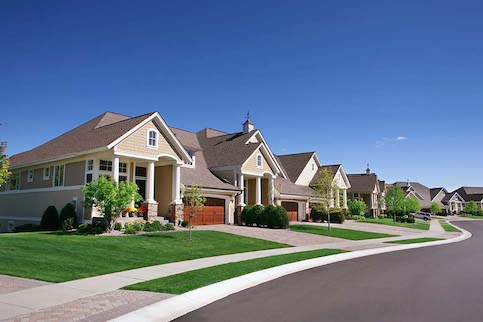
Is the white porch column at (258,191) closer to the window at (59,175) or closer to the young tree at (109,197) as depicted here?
the young tree at (109,197)

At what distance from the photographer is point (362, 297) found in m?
9.09

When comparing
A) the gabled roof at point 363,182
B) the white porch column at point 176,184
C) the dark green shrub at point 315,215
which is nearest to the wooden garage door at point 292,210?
the dark green shrub at point 315,215

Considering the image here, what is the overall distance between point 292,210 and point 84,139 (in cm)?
2245

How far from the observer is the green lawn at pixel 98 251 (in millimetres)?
11469

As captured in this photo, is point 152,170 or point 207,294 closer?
point 207,294

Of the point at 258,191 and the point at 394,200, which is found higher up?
the point at 258,191

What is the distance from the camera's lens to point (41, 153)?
27.8m

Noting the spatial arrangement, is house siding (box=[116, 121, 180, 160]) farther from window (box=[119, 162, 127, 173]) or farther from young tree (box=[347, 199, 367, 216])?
young tree (box=[347, 199, 367, 216])

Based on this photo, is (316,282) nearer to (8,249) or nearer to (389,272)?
(389,272)

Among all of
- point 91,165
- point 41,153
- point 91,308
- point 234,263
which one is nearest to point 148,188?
point 91,165

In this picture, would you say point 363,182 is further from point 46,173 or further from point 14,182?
point 14,182

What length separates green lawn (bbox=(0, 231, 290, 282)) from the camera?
1147 cm

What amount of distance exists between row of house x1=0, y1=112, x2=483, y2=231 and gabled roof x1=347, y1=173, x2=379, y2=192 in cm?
2301

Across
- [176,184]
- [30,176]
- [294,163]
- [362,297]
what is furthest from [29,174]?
[294,163]
